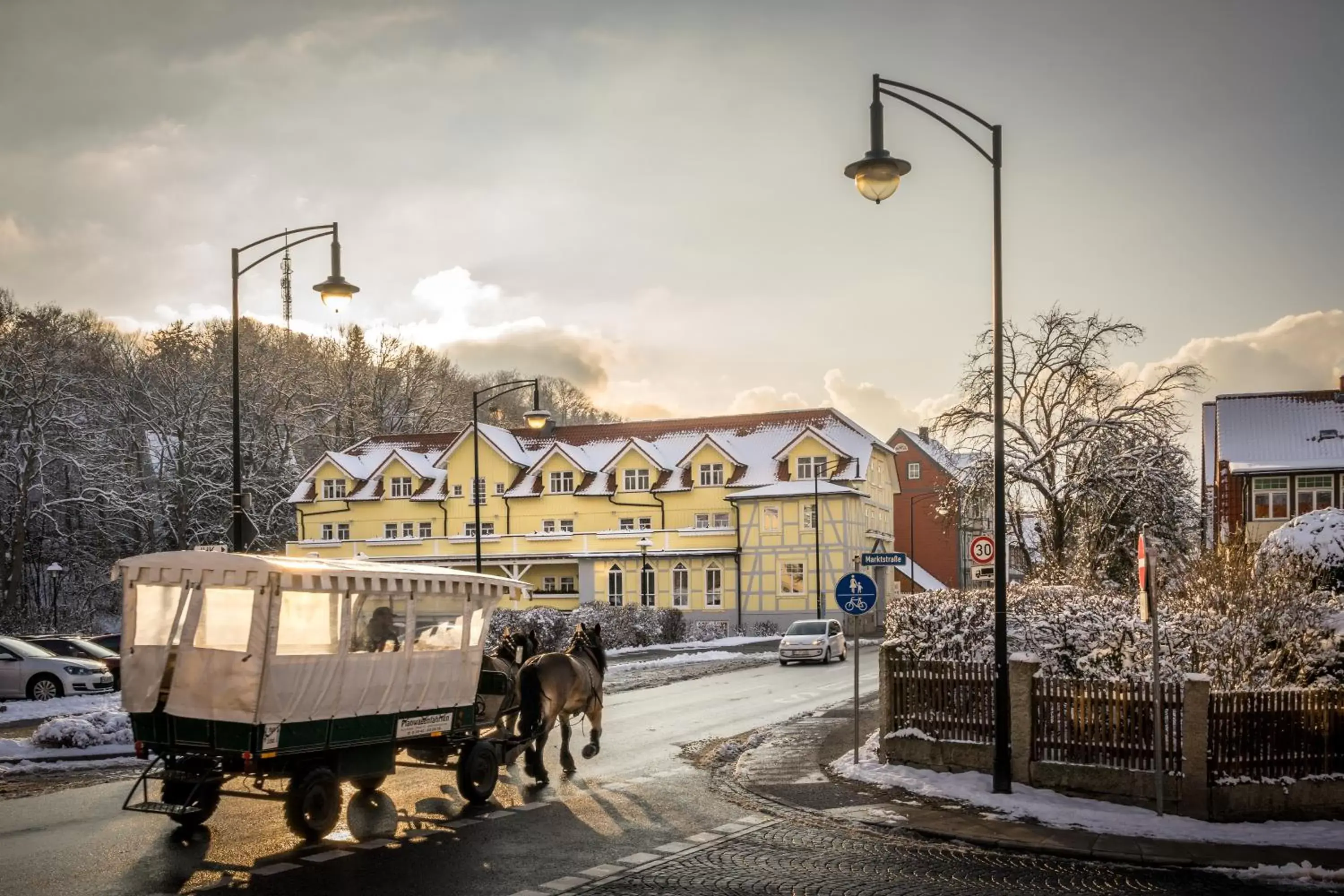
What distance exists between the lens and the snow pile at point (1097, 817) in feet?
Answer: 37.9

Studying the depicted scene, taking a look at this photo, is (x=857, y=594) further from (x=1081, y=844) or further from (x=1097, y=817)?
(x=1081, y=844)

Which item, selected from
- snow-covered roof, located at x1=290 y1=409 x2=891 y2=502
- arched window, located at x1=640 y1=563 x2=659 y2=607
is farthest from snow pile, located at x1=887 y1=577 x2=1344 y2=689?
arched window, located at x1=640 y1=563 x2=659 y2=607

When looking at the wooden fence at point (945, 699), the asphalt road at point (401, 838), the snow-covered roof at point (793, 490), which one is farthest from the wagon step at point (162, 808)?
the snow-covered roof at point (793, 490)

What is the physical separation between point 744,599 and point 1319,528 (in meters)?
42.4

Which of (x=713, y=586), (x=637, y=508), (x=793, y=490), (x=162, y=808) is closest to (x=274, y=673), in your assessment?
(x=162, y=808)

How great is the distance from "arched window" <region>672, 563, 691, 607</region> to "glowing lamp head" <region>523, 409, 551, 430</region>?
1063 centimetres

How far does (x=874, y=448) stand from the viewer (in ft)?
214

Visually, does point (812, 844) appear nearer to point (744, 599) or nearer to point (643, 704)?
point (643, 704)

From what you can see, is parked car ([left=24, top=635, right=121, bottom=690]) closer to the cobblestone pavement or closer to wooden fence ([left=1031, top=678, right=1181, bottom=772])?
the cobblestone pavement

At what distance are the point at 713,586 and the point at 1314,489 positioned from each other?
28.2 meters

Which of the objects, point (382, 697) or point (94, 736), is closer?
point (382, 697)

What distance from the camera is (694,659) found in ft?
131

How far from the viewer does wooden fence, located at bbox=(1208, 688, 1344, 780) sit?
12.5 meters

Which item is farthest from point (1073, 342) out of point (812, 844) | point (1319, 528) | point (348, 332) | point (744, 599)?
point (348, 332)
